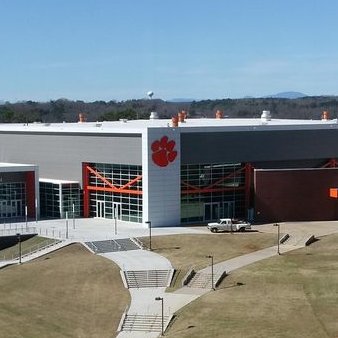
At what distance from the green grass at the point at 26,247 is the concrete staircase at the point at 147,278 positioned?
1312 centimetres

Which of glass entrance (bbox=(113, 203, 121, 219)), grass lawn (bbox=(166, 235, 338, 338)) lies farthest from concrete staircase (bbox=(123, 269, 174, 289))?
glass entrance (bbox=(113, 203, 121, 219))

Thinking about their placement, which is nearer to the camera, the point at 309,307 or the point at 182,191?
the point at 309,307

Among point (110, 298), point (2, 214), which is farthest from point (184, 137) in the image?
point (110, 298)

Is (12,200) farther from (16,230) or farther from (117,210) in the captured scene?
(117,210)

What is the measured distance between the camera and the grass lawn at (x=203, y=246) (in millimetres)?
60938

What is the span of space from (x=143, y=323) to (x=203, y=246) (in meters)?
19.2

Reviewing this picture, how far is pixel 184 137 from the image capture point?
7706 cm

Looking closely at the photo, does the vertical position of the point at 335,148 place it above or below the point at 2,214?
above

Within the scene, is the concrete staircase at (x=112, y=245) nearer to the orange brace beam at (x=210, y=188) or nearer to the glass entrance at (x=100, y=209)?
the orange brace beam at (x=210, y=188)

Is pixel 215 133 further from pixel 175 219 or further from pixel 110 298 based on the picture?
pixel 110 298

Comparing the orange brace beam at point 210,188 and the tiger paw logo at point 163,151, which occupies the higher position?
the tiger paw logo at point 163,151

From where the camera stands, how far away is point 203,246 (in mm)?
65500

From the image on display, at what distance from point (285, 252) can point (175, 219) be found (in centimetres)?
1642

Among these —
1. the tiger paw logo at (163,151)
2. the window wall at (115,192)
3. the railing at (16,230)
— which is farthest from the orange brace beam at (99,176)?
the railing at (16,230)
